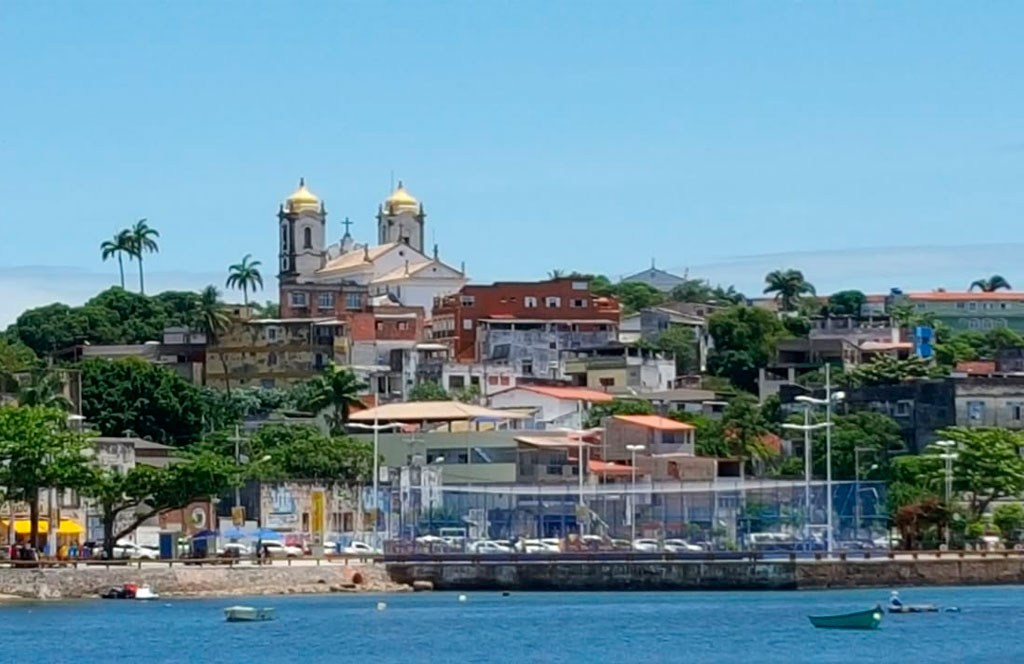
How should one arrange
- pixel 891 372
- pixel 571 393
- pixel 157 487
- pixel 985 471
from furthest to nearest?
pixel 891 372, pixel 571 393, pixel 985 471, pixel 157 487

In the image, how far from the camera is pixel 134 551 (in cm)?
9975

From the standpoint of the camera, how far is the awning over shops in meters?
98.7

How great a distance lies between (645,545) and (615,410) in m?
41.3

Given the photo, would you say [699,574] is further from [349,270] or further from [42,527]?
[349,270]

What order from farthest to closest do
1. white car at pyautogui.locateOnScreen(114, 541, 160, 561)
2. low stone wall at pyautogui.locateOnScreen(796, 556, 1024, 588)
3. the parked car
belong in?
white car at pyautogui.locateOnScreen(114, 541, 160, 561), the parked car, low stone wall at pyautogui.locateOnScreen(796, 556, 1024, 588)

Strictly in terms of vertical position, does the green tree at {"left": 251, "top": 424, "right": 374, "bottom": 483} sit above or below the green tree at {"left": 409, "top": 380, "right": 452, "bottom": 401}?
below

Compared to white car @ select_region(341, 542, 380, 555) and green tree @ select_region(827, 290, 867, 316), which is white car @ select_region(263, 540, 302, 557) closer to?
white car @ select_region(341, 542, 380, 555)

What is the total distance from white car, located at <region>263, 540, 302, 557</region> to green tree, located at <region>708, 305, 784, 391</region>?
6598cm

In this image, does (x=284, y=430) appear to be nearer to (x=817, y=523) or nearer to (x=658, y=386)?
(x=658, y=386)

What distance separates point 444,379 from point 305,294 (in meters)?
25.0

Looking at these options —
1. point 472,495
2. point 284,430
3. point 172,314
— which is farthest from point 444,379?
point 472,495

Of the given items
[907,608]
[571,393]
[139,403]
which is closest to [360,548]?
[907,608]

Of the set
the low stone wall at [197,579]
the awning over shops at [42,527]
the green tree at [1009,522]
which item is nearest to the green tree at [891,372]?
the green tree at [1009,522]

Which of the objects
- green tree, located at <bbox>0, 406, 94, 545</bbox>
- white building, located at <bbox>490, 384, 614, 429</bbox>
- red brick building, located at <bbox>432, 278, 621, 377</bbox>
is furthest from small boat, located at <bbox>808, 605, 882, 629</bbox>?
red brick building, located at <bbox>432, 278, 621, 377</bbox>
